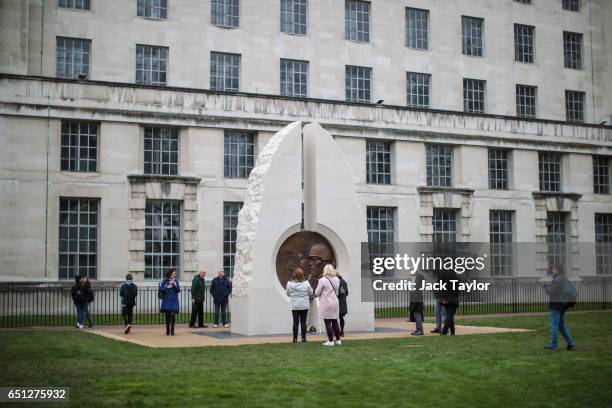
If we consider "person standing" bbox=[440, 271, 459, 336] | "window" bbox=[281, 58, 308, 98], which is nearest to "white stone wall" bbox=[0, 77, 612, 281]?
"window" bbox=[281, 58, 308, 98]

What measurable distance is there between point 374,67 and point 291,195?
2271 centimetres

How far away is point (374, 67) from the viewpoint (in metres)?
43.6

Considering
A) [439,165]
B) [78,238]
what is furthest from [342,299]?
[439,165]

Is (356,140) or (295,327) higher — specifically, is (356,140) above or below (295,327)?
above

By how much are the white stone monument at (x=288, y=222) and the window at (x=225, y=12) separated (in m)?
18.6

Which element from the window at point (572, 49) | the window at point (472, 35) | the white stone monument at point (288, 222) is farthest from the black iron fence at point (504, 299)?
the window at point (572, 49)

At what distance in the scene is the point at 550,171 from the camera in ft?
153

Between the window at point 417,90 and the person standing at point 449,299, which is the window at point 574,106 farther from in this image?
the person standing at point 449,299

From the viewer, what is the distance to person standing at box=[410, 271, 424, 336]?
22.0 metres

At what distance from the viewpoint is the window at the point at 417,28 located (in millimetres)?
45125

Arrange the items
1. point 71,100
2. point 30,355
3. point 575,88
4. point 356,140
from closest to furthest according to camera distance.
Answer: point 30,355, point 71,100, point 356,140, point 575,88

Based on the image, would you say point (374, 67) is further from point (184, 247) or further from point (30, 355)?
point (30, 355)

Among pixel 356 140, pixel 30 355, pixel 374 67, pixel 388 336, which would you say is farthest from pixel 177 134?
pixel 30 355

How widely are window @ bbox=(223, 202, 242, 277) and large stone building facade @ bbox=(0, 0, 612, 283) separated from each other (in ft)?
0.36
